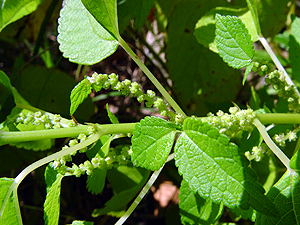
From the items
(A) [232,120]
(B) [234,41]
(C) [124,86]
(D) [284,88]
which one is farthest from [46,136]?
(D) [284,88]

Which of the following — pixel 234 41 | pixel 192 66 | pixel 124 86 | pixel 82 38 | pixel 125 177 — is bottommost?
pixel 125 177

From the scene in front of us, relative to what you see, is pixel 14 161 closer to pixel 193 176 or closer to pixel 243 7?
pixel 193 176

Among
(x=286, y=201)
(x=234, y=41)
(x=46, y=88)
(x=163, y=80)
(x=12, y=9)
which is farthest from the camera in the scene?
(x=163, y=80)

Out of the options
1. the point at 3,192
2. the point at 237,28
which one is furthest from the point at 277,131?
the point at 3,192

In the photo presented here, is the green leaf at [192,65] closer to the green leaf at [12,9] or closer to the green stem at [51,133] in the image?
the green leaf at [12,9]

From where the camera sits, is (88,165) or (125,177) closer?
(88,165)

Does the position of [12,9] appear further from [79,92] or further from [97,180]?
[97,180]
